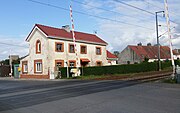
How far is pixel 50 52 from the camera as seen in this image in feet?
116

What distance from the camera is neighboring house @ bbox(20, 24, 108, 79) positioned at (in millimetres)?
35438

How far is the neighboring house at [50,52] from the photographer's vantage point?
3544 centimetres

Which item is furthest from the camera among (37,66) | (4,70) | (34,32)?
(4,70)

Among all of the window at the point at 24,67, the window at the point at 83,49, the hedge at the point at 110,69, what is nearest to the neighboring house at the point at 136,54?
the hedge at the point at 110,69

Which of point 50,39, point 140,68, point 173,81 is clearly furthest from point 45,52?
point 173,81

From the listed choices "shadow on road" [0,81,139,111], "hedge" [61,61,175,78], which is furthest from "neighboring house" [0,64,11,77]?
"shadow on road" [0,81,139,111]

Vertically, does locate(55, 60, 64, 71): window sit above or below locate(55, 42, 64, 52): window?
below

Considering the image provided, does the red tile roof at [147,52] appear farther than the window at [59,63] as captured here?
Yes

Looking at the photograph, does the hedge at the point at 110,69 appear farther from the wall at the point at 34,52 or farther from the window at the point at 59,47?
the window at the point at 59,47

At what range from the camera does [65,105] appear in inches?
395

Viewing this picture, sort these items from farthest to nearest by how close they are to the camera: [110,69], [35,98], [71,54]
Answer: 1. [71,54]
2. [110,69]
3. [35,98]

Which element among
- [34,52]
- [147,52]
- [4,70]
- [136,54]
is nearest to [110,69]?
[34,52]

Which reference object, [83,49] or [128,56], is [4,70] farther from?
[128,56]

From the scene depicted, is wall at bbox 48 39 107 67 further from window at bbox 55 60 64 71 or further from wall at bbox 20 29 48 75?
wall at bbox 20 29 48 75
